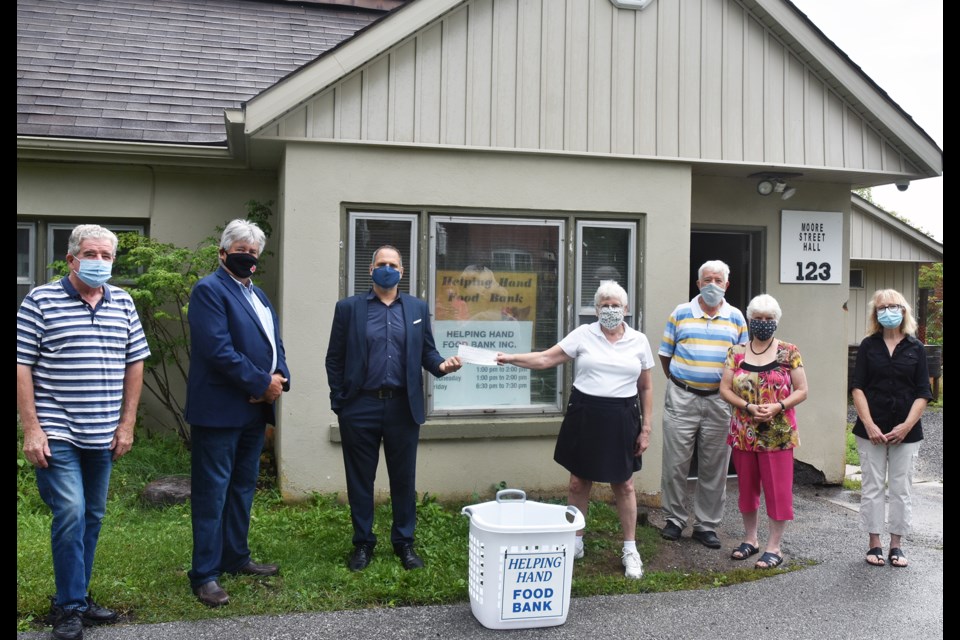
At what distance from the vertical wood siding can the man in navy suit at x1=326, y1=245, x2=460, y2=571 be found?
1.96 m

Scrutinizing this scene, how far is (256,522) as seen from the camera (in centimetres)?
620

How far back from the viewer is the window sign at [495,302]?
7172mm

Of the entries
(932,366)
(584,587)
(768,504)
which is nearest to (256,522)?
(584,587)

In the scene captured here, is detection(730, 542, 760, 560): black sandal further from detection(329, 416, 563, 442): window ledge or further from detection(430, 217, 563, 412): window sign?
detection(430, 217, 563, 412): window sign

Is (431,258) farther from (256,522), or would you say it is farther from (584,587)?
(584,587)

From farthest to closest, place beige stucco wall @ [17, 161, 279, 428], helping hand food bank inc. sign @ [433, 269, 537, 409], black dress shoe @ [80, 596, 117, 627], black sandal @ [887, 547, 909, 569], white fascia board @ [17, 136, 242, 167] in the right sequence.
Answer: beige stucco wall @ [17, 161, 279, 428]
white fascia board @ [17, 136, 242, 167]
helping hand food bank inc. sign @ [433, 269, 537, 409]
black sandal @ [887, 547, 909, 569]
black dress shoe @ [80, 596, 117, 627]

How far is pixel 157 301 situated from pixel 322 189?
7.41 feet

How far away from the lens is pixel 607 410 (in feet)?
18.2

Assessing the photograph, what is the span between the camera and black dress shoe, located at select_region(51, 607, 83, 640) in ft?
13.8

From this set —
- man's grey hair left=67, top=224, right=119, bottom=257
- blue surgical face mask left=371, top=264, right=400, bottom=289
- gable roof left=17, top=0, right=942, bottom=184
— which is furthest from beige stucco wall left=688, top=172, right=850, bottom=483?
man's grey hair left=67, top=224, right=119, bottom=257

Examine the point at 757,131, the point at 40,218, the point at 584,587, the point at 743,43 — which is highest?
the point at 743,43

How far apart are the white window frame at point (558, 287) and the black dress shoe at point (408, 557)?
1.78m

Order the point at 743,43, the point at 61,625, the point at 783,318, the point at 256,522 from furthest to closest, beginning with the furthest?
the point at 783,318 → the point at 743,43 → the point at 256,522 → the point at 61,625

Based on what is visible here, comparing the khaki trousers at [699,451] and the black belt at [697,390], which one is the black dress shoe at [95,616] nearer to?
the khaki trousers at [699,451]
